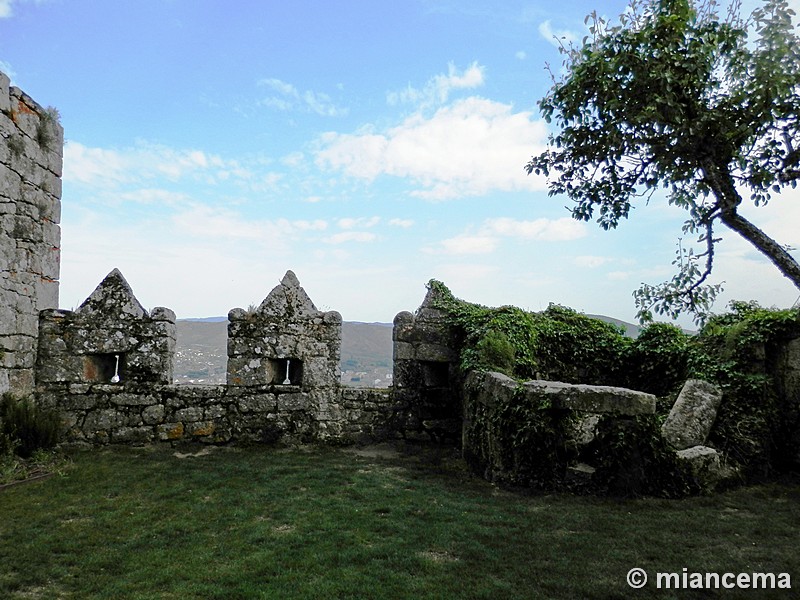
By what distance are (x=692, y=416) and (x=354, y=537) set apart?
4.38m

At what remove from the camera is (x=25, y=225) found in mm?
7855

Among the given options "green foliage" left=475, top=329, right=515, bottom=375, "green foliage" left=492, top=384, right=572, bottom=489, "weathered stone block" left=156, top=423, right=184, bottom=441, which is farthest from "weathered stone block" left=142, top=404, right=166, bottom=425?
"green foliage" left=492, top=384, right=572, bottom=489

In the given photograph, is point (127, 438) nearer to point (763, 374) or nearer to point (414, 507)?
point (414, 507)

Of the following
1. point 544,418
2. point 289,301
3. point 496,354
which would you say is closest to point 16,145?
point 289,301

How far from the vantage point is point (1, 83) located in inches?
292

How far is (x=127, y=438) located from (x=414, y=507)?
15.9 feet

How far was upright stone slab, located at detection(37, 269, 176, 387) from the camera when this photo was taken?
8.25 metres

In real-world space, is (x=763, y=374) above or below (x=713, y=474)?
above

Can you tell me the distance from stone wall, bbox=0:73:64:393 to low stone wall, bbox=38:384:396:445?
0.85 m

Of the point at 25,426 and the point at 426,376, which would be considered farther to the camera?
the point at 426,376

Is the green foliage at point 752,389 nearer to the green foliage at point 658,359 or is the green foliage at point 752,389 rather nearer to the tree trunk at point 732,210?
the green foliage at point 658,359

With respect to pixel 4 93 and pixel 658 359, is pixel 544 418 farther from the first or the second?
pixel 4 93

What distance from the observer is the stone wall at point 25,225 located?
24.6ft

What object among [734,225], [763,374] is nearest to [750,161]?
[734,225]
